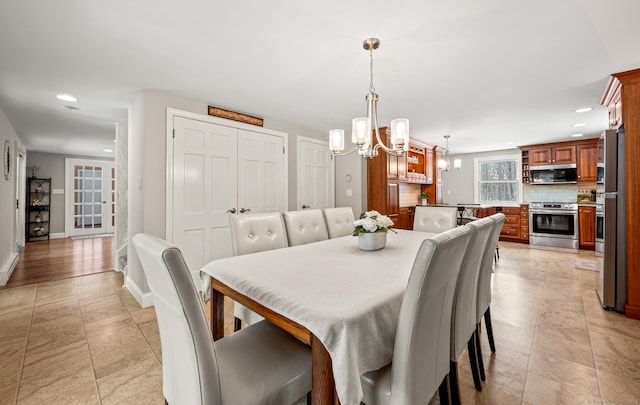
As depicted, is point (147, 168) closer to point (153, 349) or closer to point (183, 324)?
point (153, 349)

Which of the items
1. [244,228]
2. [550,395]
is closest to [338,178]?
[244,228]

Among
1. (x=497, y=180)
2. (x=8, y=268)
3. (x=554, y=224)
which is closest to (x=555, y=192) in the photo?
(x=554, y=224)

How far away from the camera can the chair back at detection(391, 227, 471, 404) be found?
3.10 feet

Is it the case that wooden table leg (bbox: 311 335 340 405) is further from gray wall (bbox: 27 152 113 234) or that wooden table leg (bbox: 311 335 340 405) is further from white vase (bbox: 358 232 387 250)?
gray wall (bbox: 27 152 113 234)

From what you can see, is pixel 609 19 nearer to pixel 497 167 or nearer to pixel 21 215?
pixel 497 167

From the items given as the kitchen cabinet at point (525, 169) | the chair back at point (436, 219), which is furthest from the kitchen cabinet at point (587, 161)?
the chair back at point (436, 219)

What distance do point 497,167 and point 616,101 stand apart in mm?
4575

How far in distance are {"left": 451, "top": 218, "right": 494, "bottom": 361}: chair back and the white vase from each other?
2.10 ft

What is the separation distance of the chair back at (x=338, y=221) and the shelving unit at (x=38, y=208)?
7.99m

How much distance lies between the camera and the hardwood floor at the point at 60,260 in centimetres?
388

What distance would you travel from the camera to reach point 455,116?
398 cm

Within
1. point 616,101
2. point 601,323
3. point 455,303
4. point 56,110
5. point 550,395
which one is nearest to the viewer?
point 455,303

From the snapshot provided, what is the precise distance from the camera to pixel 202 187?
3348mm

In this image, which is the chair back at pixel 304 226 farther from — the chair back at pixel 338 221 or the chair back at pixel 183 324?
the chair back at pixel 183 324
